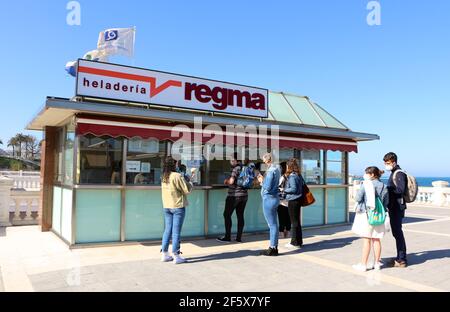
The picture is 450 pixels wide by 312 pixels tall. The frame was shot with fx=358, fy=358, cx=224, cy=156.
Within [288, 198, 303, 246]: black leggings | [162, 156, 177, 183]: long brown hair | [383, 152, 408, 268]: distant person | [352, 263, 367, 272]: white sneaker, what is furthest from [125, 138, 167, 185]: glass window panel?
[383, 152, 408, 268]: distant person

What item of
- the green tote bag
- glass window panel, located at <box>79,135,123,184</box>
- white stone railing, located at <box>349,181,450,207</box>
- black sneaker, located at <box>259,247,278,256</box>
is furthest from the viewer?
white stone railing, located at <box>349,181,450,207</box>

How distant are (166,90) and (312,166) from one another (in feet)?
15.3

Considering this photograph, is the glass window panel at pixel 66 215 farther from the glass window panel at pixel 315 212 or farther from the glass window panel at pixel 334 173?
the glass window panel at pixel 334 173

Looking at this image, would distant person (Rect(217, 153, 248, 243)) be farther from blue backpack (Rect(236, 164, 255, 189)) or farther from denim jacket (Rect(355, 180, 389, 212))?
denim jacket (Rect(355, 180, 389, 212))

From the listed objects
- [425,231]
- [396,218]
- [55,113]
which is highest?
[55,113]

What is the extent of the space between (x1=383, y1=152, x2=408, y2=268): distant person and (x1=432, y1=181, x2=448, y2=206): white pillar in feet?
46.9

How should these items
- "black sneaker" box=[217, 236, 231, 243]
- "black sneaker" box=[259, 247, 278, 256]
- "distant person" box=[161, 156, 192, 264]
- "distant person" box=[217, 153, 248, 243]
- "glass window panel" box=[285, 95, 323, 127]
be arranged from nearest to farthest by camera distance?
"distant person" box=[161, 156, 192, 264] → "black sneaker" box=[259, 247, 278, 256] → "distant person" box=[217, 153, 248, 243] → "black sneaker" box=[217, 236, 231, 243] → "glass window panel" box=[285, 95, 323, 127]

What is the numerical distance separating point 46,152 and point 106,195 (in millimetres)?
2708

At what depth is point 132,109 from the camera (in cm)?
670

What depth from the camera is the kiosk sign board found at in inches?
267

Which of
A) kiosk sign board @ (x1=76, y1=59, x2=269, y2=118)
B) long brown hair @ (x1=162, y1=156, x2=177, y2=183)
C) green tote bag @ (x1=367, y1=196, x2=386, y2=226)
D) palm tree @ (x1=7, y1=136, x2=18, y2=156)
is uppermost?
palm tree @ (x1=7, y1=136, x2=18, y2=156)

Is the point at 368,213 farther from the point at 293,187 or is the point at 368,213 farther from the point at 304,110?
the point at 304,110
